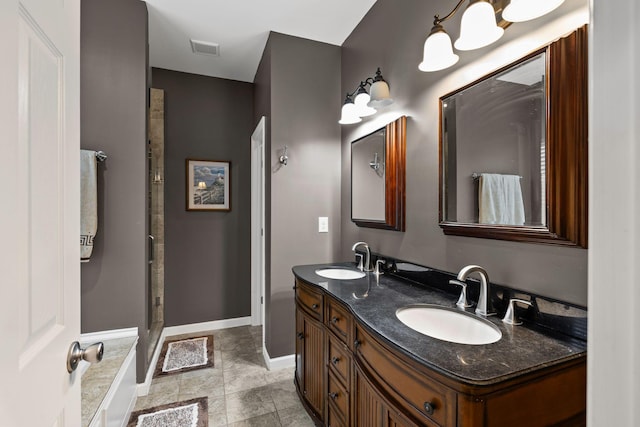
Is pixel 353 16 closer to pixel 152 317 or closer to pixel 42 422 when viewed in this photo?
pixel 42 422

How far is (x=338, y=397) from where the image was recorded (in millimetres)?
1459

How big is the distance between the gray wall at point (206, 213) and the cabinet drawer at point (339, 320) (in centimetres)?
209

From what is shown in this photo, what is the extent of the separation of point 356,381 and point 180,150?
2866mm

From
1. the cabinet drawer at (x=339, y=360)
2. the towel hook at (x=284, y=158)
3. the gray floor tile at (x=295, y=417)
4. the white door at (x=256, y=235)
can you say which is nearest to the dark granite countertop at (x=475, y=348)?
the cabinet drawer at (x=339, y=360)

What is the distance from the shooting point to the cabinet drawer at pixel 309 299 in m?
1.67

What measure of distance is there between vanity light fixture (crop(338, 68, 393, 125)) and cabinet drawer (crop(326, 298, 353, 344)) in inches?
49.6

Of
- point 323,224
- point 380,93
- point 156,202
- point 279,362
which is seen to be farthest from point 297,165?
point 279,362

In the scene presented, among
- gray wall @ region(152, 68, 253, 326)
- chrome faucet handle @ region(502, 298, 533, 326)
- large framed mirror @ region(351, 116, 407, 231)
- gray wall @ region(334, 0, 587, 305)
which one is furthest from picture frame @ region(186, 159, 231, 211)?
chrome faucet handle @ region(502, 298, 533, 326)

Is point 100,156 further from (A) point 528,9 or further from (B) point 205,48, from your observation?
(A) point 528,9

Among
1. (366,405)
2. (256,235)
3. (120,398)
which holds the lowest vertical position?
(120,398)

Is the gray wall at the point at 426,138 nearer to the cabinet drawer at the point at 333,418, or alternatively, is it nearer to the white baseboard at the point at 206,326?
the cabinet drawer at the point at 333,418

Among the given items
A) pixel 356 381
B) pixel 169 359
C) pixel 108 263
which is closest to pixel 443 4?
pixel 356 381

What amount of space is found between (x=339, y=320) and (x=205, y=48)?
268cm

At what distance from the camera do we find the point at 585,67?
36.6 inches
